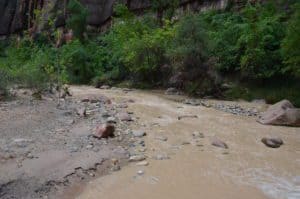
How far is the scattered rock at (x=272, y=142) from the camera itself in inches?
391

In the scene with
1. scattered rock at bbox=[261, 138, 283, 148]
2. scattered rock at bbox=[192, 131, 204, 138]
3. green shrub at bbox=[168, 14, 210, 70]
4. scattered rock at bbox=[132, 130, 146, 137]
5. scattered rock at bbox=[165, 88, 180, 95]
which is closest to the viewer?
scattered rock at bbox=[261, 138, 283, 148]

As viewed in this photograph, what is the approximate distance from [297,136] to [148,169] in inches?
225

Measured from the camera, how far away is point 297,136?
1128 cm

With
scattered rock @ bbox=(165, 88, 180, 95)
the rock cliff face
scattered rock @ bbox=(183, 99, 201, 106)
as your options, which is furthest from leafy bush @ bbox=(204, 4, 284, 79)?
the rock cliff face

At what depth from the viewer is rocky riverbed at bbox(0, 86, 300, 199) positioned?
22.3ft

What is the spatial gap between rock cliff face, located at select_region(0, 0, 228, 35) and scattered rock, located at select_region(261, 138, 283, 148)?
1882 cm

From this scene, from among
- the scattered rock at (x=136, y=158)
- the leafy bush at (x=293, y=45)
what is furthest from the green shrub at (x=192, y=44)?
the scattered rock at (x=136, y=158)

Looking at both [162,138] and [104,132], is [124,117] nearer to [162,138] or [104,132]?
[162,138]

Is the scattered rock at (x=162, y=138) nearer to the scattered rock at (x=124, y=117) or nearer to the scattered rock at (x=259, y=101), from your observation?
the scattered rock at (x=124, y=117)

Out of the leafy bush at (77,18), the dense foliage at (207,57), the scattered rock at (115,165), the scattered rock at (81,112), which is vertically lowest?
the scattered rock at (115,165)

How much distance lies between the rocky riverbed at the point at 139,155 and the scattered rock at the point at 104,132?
5 centimetres

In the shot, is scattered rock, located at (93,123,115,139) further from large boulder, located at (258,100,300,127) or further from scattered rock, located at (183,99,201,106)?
scattered rock, located at (183,99,201,106)

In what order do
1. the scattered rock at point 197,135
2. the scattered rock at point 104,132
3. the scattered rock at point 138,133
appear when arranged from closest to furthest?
the scattered rock at point 104,132
the scattered rock at point 138,133
the scattered rock at point 197,135

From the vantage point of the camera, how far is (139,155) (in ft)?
27.7
